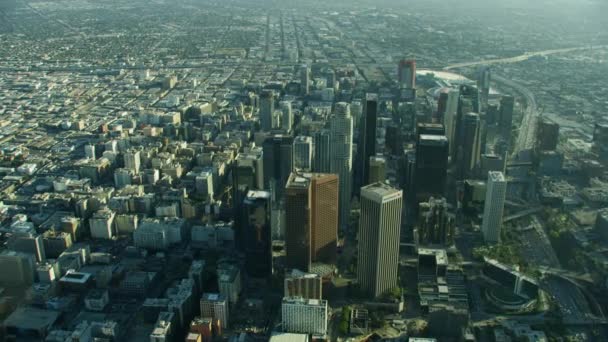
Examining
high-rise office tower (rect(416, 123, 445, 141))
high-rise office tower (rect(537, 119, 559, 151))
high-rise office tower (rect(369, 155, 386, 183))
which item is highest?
high-rise office tower (rect(416, 123, 445, 141))

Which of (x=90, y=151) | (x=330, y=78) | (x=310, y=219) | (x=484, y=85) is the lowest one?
(x=90, y=151)

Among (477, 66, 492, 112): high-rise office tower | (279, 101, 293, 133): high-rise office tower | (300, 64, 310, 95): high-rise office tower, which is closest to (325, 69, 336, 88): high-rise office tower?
(300, 64, 310, 95): high-rise office tower

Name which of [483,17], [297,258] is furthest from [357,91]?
[483,17]

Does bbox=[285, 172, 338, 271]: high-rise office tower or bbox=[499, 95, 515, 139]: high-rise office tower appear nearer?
bbox=[285, 172, 338, 271]: high-rise office tower

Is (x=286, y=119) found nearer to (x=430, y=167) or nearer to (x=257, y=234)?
(x=430, y=167)

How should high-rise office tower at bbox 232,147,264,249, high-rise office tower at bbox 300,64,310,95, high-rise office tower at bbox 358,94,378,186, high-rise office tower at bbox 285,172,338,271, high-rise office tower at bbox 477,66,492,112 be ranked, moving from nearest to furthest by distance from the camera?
high-rise office tower at bbox 285,172,338,271
high-rise office tower at bbox 232,147,264,249
high-rise office tower at bbox 358,94,378,186
high-rise office tower at bbox 477,66,492,112
high-rise office tower at bbox 300,64,310,95

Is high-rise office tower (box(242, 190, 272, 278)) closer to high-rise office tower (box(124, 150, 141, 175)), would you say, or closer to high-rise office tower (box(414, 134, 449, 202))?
high-rise office tower (box(414, 134, 449, 202))

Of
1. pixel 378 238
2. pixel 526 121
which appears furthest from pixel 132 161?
pixel 526 121
